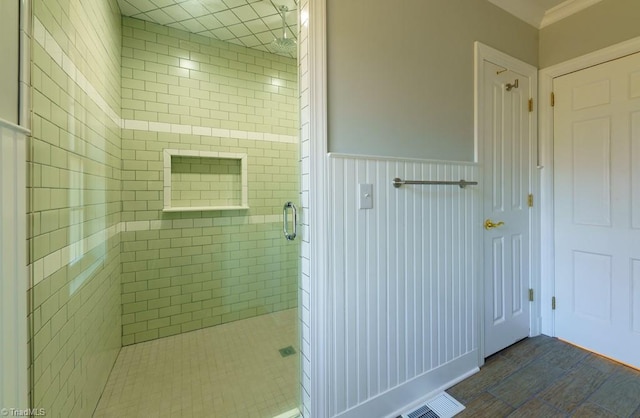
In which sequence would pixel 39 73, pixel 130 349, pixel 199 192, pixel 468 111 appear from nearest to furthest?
pixel 39 73, pixel 468 111, pixel 130 349, pixel 199 192

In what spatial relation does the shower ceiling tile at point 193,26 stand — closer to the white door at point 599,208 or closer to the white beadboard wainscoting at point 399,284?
the white beadboard wainscoting at point 399,284

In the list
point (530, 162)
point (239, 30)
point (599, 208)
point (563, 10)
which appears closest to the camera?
point (599, 208)

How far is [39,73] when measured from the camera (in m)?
0.98

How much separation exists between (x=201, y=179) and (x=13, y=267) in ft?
5.63

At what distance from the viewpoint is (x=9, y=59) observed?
800 millimetres

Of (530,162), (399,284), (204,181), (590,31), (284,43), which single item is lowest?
(399,284)

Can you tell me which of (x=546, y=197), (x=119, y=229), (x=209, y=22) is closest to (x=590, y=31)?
(x=546, y=197)

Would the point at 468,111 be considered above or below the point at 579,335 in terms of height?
above

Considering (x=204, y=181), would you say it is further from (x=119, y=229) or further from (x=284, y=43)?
(x=284, y=43)

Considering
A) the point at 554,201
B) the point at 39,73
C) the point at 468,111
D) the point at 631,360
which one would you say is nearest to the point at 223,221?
the point at 39,73

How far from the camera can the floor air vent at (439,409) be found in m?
1.45

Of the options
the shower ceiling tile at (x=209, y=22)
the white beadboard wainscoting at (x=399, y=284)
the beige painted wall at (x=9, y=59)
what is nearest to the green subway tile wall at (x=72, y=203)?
the beige painted wall at (x=9, y=59)

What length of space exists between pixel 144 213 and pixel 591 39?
366 cm

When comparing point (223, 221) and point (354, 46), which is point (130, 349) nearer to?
point (223, 221)
